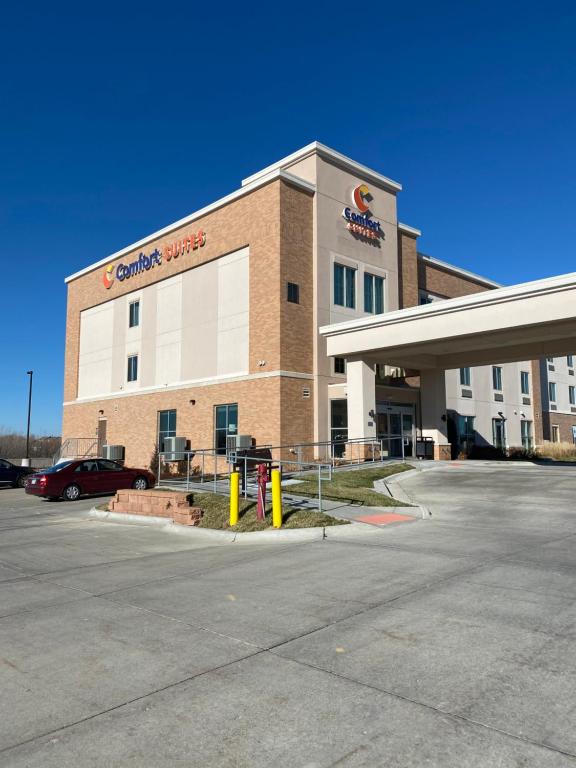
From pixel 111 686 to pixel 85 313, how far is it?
3911cm

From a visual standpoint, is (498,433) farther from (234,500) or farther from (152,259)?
(234,500)

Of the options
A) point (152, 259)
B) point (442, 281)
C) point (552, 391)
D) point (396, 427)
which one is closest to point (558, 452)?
point (396, 427)

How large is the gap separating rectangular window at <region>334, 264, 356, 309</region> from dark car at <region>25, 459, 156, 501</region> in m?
11.9

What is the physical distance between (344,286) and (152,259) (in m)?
12.0

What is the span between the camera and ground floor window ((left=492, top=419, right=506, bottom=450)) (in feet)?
131

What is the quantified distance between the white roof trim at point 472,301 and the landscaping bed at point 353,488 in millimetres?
5958

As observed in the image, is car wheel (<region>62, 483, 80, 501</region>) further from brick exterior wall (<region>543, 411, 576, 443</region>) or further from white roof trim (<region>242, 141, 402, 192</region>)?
brick exterior wall (<region>543, 411, 576, 443</region>)

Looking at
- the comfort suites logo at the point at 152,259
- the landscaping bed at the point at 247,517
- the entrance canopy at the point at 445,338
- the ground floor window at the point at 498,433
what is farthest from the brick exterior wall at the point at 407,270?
the landscaping bed at the point at 247,517

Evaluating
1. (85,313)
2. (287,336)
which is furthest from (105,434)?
(287,336)

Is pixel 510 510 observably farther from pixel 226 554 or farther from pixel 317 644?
pixel 317 644

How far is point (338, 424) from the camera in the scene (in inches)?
1088

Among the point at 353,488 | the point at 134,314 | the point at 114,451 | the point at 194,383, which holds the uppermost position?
the point at 134,314

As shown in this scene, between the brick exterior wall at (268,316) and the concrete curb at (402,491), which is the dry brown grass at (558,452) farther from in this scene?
the brick exterior wall at (268,316)

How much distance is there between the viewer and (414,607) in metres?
6.46
